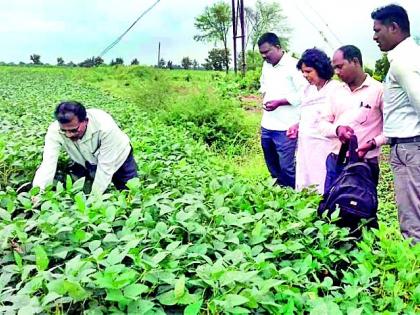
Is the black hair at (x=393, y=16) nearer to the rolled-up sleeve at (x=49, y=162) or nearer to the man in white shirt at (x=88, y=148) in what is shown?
the man in white shirt at (x=88, y=148)

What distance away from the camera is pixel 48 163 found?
3.65 meters

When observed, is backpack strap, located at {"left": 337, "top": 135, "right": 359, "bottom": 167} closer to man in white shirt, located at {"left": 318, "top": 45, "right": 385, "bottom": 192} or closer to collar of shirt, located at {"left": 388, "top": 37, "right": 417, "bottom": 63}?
man in white shirt, located at {"left": 318, "top": 45, "right": 385, "bottom": 192}

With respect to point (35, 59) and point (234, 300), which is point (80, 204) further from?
point (35, 59)

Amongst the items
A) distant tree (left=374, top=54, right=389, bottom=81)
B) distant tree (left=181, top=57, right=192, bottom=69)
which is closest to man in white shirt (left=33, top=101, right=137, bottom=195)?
distant tree (left=374, top=54, right=389, bottom=81)

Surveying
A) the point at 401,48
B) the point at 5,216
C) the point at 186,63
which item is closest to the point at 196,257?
the point at 5,216

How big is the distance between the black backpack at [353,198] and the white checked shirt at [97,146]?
63.3 inches

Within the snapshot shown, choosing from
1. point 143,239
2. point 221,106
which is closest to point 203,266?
point 143,239

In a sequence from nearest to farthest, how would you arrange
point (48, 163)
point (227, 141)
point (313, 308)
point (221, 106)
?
point (313, 308) → point (48, 163) → point (227, 141) → point (221, 106)

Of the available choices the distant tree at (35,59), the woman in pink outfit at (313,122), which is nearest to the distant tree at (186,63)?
the distant tree at (35,59)

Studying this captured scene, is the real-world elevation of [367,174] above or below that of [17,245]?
above

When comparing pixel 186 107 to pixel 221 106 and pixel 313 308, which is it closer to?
pixel 221 106

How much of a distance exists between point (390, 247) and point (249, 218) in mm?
591

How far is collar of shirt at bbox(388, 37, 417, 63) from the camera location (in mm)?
3170

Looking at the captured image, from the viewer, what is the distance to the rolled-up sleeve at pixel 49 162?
3551 mm
